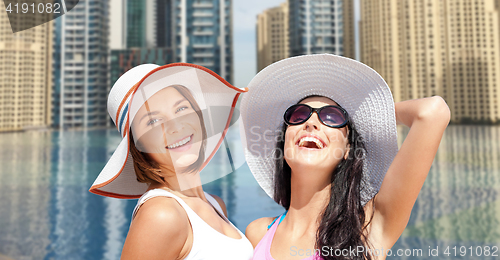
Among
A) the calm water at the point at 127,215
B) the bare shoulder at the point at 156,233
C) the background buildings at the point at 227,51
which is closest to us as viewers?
the bare shoulder at the point at 156,233

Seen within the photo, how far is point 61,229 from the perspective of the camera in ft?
25.9

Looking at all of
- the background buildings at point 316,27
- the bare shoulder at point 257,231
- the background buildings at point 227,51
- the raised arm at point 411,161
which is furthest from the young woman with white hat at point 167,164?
the background buildings at point 316,27

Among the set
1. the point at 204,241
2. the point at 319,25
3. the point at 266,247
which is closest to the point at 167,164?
the point at 204,241

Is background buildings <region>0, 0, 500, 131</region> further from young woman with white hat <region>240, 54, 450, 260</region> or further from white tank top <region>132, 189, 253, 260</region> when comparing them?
white tank top <region>132, 189, 253, 260</region>

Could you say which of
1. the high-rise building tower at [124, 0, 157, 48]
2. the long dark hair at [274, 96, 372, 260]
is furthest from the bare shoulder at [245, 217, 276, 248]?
the high-rise building tower at [124, 0, 157, 48]

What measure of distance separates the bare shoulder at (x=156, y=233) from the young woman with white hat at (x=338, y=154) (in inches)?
23.8

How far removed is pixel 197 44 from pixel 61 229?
2356 inches

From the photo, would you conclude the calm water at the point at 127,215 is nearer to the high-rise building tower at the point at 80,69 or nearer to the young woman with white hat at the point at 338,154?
the young woman with white hat at the point at 338,154

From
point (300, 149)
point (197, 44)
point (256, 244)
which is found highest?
point (197, 44)

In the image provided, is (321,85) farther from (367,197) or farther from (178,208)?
(178,208)

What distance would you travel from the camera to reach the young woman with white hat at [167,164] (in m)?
1.27

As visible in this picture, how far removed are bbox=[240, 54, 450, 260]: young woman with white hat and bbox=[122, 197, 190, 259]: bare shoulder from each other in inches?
23.8

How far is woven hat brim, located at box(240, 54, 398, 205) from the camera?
1813 mm

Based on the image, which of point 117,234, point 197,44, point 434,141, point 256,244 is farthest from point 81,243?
point 197,44
